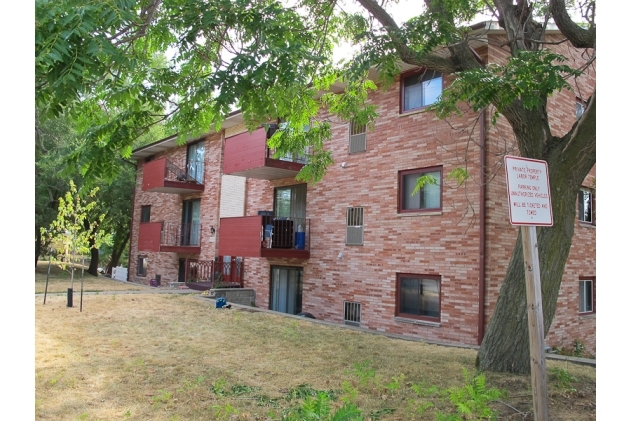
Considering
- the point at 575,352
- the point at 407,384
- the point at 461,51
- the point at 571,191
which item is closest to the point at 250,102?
the point at 461,51

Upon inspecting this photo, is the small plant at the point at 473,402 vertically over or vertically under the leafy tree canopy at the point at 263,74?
under

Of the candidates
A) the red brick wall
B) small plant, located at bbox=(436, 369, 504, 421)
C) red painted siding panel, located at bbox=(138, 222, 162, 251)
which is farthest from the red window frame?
red painted siding panel, located at bbox=(138, 222, 162, 251)

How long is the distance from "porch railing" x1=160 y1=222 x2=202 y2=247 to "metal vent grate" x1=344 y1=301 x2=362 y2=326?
32.0 feet

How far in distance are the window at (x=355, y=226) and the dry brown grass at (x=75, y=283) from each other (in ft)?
32.8

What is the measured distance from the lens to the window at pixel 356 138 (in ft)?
47.8

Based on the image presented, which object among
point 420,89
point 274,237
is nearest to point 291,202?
point 274,237

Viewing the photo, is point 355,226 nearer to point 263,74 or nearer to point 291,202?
point 291,202

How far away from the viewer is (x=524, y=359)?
23.3 ft

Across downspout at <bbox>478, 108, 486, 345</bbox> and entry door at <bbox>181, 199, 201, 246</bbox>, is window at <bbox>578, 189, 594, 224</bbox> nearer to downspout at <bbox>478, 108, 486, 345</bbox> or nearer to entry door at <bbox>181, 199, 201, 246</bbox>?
downspout at <bbox>478, 108, 486, 345</bbox>

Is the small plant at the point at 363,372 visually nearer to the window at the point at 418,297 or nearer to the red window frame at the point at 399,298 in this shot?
the red window frame at the point at 399,298

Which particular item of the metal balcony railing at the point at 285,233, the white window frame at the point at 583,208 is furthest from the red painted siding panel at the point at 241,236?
the white window frame at the point at 583,208

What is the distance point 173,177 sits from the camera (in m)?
22.6

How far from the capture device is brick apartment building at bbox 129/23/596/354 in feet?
38.1

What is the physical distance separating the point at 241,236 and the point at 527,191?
42.5 feet
